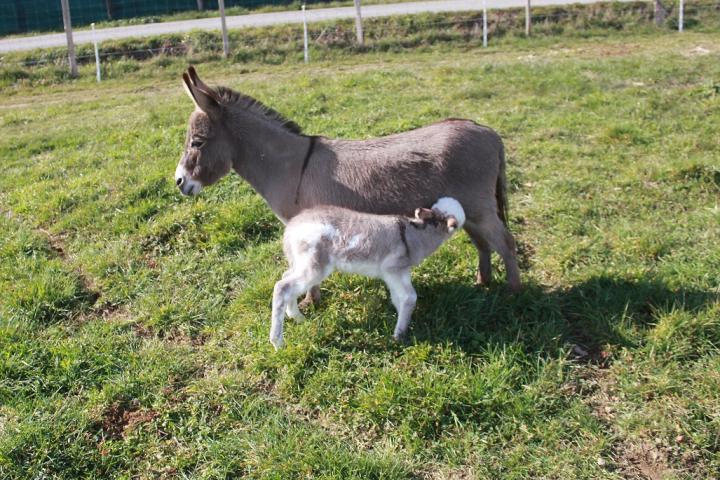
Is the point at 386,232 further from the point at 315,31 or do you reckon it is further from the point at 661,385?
the point at 315,31

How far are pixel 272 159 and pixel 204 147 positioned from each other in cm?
52

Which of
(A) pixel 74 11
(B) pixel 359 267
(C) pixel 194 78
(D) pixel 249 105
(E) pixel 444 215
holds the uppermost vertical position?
(A) pixel 74 11

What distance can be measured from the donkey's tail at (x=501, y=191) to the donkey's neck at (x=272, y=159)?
4.83 feet

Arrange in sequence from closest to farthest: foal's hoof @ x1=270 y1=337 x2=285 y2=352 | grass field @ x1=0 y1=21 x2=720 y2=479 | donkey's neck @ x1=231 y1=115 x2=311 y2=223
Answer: grass field @ x1=0 y1=21 x2=720 y2=479
foal's hoof @ x1=270 y1=337 x2=285 y2=352
donkey's neck @ x1=231 y1=115 x2=311 y2=223

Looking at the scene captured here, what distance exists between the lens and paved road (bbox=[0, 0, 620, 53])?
19.1 metres

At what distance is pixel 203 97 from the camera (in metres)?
4.69

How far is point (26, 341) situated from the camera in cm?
450

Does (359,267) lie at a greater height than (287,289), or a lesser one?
greater

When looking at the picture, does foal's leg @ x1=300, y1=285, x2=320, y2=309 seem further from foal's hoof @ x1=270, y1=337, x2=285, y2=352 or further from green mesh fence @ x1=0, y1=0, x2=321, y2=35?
green mesh fence @ x1=0, y1=0, x2=321, y2=35

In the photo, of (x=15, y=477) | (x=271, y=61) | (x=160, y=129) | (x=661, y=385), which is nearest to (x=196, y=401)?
(x=15, y=477)

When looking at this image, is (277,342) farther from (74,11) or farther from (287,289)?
(74,11)

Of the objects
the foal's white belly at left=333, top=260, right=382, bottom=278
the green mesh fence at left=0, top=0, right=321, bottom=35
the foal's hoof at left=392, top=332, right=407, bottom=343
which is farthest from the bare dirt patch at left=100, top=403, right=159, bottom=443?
the green mesh fence at left=0, top=0, right=321, bottom=35

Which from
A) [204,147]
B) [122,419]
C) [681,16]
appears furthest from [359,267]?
[681,16]

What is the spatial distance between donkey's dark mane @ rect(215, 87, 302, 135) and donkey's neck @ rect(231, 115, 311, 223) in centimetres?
9
